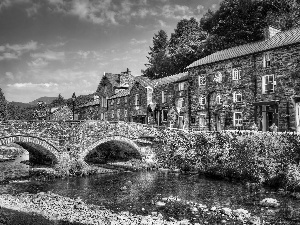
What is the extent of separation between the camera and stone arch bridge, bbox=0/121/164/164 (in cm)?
2542

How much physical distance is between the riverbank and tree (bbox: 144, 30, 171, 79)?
4372cm

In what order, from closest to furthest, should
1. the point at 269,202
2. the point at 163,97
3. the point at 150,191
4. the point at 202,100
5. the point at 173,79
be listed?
1. the point at 269,202
2. the point at 150,191
3. the point at 202,100
4. the point at 173,79
5. the point at 163,97

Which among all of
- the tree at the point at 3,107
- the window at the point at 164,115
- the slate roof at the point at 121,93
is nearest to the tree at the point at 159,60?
the slate roof at the point at 121,93

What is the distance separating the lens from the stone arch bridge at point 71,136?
1001 inches

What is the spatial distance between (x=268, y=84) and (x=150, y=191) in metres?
18.3

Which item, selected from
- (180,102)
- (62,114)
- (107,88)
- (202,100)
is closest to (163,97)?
(180,102)

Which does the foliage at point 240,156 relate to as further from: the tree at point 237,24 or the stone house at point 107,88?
the stone house at point 107,88

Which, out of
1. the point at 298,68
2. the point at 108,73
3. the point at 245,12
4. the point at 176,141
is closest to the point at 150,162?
the point at 176,141

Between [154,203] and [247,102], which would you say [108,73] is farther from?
[154,203]

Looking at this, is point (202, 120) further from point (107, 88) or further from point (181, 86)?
point (107, 88)

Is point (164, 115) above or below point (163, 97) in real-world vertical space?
below

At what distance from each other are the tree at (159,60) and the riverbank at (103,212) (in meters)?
43.7

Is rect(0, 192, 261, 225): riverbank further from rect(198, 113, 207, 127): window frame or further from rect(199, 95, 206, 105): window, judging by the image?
rect(199, 95, 206, 105): window

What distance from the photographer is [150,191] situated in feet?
69.4
